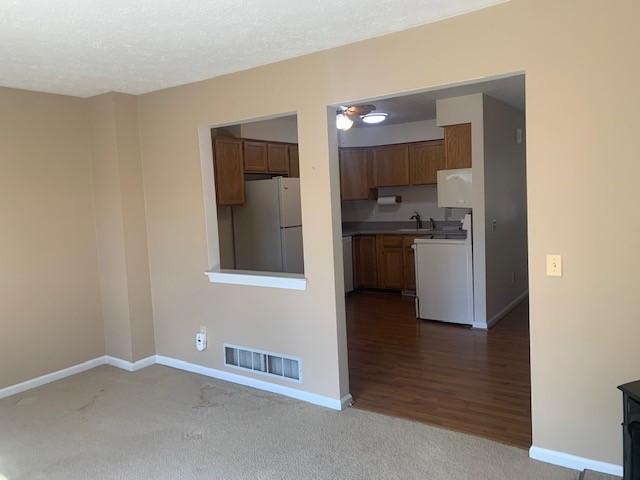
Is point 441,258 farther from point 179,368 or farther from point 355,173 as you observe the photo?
point 179,368

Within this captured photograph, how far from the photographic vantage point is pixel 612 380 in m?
2.43

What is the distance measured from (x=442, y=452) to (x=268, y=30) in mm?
2506

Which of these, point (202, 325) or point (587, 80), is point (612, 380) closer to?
point (587, 80)

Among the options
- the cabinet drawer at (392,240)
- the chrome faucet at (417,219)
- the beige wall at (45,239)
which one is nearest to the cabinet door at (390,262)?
the cabinet drawer at (392,240)

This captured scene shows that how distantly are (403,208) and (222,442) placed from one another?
5.19m

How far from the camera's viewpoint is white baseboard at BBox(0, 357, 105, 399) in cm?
389

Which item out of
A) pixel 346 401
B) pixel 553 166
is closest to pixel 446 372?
pixel 346 401

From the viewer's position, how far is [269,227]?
17.2ft

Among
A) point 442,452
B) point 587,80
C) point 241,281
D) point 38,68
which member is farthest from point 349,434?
point 38,68

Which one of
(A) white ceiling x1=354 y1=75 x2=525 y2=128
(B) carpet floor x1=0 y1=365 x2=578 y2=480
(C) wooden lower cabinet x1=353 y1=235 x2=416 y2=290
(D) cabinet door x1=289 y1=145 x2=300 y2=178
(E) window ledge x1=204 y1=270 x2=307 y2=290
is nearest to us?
(B) carpet floor x1=0 y1=365 x2=578 y2=480

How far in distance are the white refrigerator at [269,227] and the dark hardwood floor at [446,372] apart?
3.54 feet

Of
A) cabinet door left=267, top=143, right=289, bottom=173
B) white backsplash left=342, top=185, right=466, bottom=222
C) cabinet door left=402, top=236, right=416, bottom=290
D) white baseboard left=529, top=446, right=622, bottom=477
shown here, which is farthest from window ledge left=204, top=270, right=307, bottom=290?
A: white backsplash left=342, top=185, right=466, bottom=222

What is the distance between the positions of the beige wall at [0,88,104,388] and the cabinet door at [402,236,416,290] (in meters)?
3.96

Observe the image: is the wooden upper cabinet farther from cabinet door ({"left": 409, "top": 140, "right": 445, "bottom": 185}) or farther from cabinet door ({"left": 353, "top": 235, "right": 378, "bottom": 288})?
cabinet door ({"left": 353, "top": 235, "right": 378, "bottom": 288})
